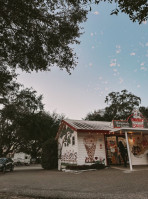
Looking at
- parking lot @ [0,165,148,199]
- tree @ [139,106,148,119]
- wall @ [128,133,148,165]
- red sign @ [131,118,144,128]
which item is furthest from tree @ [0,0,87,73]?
tree @ [139,106,148,119]

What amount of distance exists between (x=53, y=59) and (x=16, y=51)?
1.86 m

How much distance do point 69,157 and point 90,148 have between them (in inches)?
98.4

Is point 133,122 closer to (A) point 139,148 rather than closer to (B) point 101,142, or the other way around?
(B) point 101,142

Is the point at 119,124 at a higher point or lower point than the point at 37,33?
lower

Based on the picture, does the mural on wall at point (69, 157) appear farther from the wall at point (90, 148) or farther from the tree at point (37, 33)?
the tree at point (37, 33)

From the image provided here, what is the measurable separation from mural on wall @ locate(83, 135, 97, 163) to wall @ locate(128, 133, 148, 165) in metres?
4.32

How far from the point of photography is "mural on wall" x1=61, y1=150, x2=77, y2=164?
49.1ft

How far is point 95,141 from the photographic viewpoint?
1546 centimetres

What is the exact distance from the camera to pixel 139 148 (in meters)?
17.0

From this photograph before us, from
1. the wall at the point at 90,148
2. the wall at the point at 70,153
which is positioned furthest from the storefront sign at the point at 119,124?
the wall at the point at 70,153

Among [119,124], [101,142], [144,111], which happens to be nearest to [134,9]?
[119,124]

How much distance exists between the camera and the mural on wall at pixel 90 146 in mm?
14797

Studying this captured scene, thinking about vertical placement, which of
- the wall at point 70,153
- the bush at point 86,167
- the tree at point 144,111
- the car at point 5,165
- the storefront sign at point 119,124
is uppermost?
the tree at point 144,111

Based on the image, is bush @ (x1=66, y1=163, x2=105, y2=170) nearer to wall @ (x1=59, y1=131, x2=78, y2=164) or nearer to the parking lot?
wall @ (x1=59, y1=131, x2=78, y2=164)
